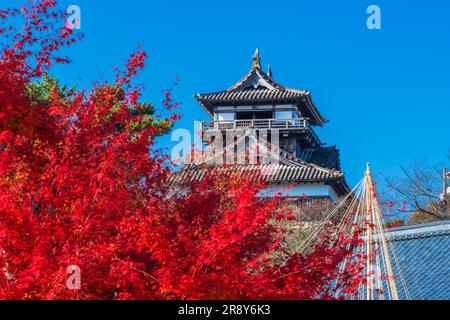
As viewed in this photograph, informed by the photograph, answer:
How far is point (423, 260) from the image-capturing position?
18.9 metres

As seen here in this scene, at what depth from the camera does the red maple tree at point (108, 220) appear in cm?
963

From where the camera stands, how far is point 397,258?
1934 centimetres

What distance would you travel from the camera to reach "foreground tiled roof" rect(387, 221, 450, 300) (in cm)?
1753

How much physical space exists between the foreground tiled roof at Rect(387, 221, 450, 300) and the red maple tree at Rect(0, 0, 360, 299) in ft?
22.4

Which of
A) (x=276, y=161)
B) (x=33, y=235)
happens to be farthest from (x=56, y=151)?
(x=276, y=161)

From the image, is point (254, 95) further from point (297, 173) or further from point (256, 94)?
point (297, 173)

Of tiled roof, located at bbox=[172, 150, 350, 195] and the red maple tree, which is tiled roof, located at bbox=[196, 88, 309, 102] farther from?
the red maple tree

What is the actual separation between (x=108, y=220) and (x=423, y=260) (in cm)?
1076

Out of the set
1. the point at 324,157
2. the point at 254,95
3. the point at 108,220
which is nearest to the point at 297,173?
the point at 324,157

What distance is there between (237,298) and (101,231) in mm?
2095

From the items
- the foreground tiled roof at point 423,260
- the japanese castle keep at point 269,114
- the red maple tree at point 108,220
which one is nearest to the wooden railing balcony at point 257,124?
the japanese castle keep at point 269,114

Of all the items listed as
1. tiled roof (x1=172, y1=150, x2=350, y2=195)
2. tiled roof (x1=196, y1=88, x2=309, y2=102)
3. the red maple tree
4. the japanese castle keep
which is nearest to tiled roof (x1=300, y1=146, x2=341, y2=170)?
the japanese castle keep

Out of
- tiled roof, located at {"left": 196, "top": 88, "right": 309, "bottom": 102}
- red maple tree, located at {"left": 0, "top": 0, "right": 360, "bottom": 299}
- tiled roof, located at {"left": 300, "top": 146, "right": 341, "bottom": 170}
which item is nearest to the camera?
Answer: red maple tree, located at {"left": 0, "top": 0, "right": 360, "bottom": 299}
